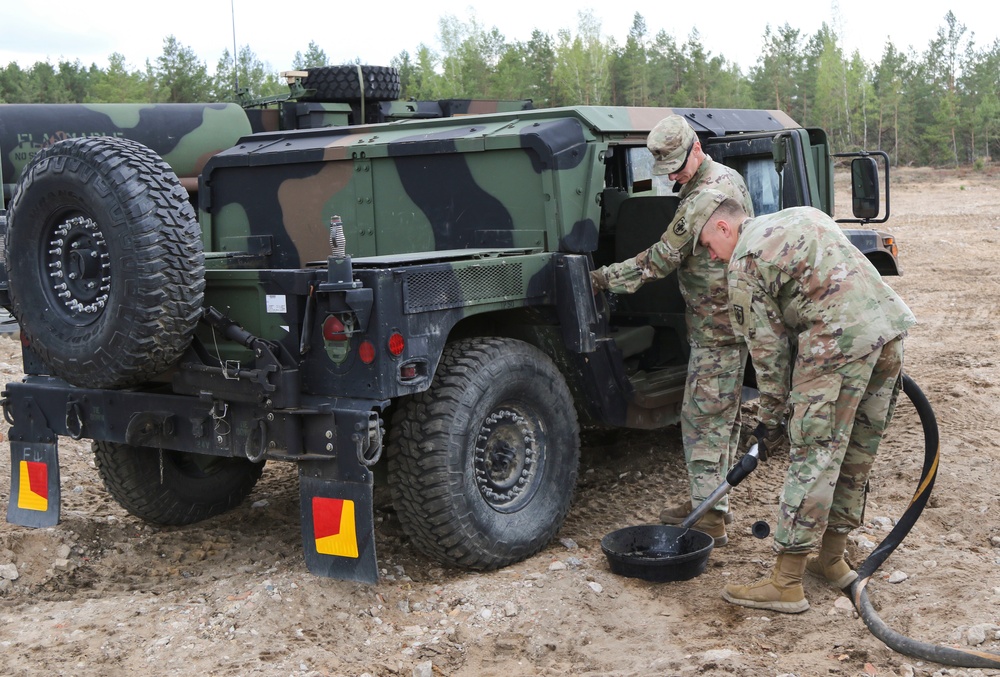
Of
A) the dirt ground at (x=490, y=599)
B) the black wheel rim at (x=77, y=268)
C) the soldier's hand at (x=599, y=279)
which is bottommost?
the dirt ground at (x=490, y=599)

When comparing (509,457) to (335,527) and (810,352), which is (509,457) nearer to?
(335,527)

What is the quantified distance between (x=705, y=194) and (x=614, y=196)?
691 millimetres

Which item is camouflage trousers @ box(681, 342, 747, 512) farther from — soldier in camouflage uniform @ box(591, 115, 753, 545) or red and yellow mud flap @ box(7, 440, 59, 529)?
red and yellow mud flap @ box(7, 440, 59, 529)

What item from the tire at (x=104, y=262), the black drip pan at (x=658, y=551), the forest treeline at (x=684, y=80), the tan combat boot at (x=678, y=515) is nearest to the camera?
the tire at (x=104, y=262)

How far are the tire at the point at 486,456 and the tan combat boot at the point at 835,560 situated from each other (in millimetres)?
1090

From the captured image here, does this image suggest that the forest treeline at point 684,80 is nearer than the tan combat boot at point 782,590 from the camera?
No

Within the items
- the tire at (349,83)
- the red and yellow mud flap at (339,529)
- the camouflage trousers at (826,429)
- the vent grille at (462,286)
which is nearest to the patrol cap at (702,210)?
the vent grille at (462,286)

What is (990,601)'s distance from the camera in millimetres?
3910

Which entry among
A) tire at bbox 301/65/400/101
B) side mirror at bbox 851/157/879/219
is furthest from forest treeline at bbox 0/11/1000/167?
side mirror at bbox 851/157/879/219

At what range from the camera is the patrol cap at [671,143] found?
483 centimetres

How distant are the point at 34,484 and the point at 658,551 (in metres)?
2.74

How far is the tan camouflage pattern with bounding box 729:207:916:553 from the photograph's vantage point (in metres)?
3.96

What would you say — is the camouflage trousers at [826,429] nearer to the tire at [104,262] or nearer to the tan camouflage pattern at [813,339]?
the tan camouflage pattern at [813,339]

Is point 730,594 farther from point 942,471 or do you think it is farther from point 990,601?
point 942,471
